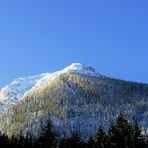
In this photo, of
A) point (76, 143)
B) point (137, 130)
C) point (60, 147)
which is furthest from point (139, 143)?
point (60, 147)

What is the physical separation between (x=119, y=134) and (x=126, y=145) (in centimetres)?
234

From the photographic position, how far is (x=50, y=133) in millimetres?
94812

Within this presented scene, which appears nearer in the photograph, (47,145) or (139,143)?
Answer: (139,143)

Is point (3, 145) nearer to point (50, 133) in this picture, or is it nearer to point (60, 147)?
point (60, 147)

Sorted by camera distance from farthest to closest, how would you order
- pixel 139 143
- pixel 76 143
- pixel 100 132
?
pixel 76 143
pixel 100 132
pixel 139 143

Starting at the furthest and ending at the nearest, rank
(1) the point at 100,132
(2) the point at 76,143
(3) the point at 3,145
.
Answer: (3) the point at 3,145 < (2) the point at 76,143 < (1) the point at 100,132

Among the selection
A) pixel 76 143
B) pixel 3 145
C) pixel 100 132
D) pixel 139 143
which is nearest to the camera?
pixel 139 143

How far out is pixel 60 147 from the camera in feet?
411

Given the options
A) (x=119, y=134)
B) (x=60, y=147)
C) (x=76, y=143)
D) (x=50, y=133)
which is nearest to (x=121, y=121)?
(x=119, y=134)

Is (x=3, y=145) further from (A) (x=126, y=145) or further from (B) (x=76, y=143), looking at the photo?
(A) (x=126, y=145)

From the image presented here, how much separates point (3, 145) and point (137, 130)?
45538mm

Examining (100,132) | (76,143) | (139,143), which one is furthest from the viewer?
(76,143)

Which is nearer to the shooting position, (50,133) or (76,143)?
(50,133)

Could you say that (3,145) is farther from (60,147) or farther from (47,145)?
(47,145)
